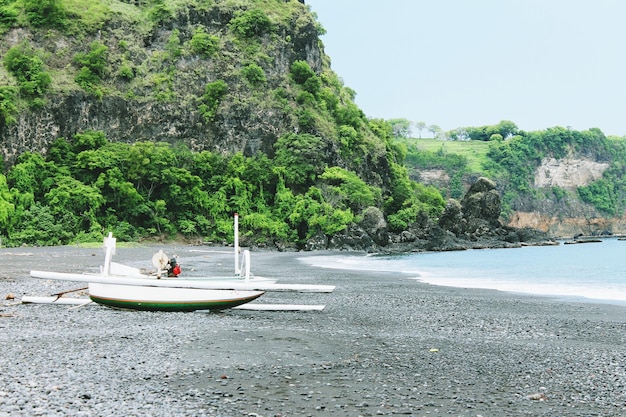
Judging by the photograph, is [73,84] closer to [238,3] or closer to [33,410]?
[238,3]

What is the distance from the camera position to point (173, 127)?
72.1 m

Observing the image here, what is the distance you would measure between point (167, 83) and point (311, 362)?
2744 inches

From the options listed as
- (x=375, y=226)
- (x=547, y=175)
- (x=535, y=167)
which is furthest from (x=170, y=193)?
(x=547, y=175)

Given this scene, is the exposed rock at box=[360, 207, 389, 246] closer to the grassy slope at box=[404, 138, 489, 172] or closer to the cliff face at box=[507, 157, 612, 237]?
the cliff face at box=[507, 157, 612, 237]

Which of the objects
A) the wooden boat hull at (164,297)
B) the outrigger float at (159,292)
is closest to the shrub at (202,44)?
the outrigger float at (159,292)

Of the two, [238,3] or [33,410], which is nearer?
[33,410]

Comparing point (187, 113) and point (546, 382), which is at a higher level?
point (187, 113)

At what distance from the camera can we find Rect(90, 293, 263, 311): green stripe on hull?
14.8 m

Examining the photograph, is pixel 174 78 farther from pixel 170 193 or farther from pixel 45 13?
pixel 170 193

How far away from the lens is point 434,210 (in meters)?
95.9

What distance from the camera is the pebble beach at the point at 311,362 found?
728 centimetres

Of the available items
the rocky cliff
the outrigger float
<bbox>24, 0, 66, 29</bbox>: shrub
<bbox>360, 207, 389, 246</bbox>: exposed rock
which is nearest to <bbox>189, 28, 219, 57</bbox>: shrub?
the rocky cliff

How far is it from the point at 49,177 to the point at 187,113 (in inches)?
797

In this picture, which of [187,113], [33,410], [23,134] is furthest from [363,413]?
[187,113]
